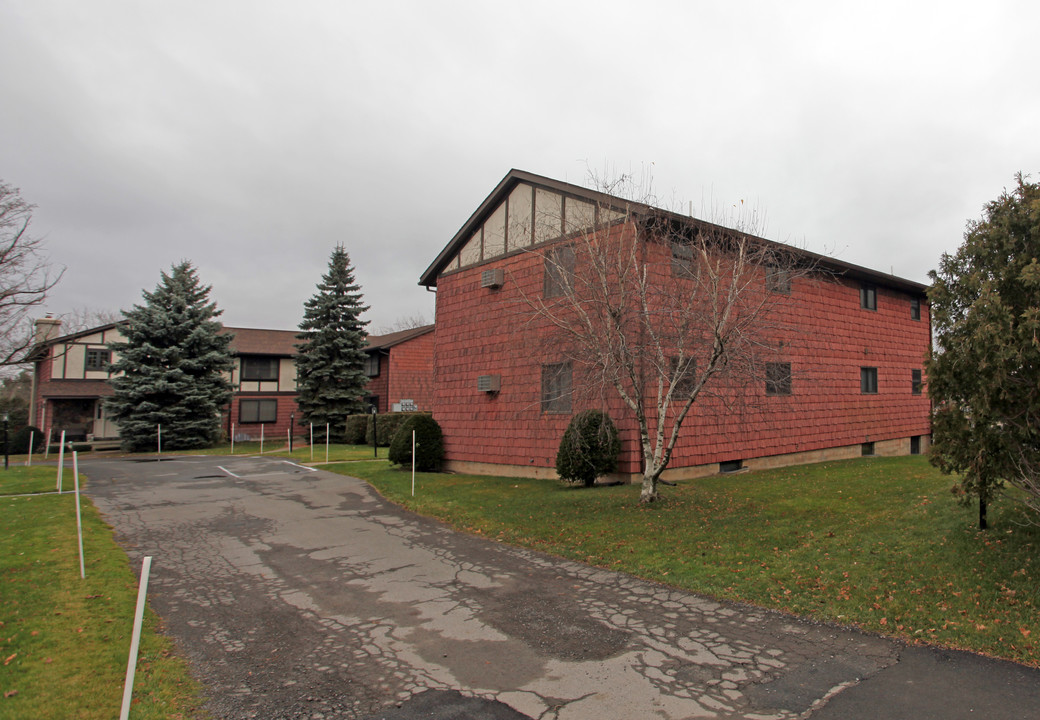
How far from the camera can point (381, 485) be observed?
15.3 m

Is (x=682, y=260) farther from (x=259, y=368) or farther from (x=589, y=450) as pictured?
(x=259, y=368)

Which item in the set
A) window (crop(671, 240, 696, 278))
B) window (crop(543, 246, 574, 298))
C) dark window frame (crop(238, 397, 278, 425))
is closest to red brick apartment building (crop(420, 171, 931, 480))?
window (crop(671, 240, 696, 278))

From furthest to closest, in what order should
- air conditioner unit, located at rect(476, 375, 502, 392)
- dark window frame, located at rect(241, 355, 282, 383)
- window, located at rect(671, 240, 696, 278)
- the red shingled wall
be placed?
dark window frame, located at rect(241, 355, 282, 383)
air conditioner unit, located at rect(476, 375, 502, 392)
the red shingled wall
window, located at rect(671, 240, 696, 278)

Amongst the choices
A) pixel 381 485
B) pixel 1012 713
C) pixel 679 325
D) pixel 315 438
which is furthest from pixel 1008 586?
pixel 315 438

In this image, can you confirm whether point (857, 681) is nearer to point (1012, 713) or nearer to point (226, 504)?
point (1012, 713)

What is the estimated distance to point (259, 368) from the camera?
123 ft

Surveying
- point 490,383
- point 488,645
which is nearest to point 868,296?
point 490,383

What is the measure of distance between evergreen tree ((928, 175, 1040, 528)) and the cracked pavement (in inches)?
96.5

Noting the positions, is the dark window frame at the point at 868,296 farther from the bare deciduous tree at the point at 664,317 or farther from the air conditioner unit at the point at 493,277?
the air conditioner unit at the point at 493,277

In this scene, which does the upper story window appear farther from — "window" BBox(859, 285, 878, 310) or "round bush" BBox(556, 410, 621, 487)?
"window" BBox(859, 285, 878, 310)

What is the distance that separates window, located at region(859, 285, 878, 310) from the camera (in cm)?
1991

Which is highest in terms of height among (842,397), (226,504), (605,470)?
(842,397)

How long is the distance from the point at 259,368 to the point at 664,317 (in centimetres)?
3235

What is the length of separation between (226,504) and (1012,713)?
518 inches
